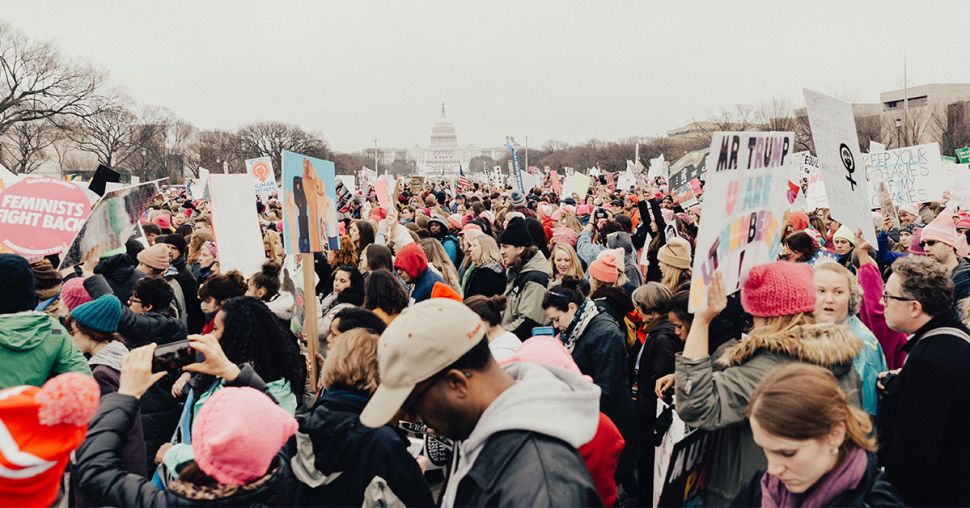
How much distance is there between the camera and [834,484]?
228cm

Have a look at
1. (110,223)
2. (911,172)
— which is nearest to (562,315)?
(110,223)

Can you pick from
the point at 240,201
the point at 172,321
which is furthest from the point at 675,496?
the point at 240,201

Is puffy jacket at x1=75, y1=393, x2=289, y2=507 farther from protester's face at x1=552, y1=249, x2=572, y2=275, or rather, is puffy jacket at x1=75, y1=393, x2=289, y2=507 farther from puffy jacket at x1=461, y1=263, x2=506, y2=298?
puffy jacket at x1=461, y1=263, x2=506, y2=298

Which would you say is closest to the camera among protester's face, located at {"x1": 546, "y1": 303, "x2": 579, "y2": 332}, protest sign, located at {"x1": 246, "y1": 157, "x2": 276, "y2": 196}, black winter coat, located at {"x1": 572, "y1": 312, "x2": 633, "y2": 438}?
black winter coat, located at {"x1": 572, "y1": 312, "x2": 633, "y2": 438}

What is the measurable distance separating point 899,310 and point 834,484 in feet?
5.90

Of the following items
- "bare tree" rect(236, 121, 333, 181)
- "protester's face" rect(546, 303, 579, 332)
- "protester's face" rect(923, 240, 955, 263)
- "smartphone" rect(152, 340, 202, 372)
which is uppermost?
"bare tree" rect(236, 121, 333, 181)

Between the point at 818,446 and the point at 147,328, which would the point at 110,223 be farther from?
the point at 818,446

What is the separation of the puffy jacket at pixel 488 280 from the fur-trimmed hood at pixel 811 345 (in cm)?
450

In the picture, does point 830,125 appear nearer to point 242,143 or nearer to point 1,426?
point 1,426

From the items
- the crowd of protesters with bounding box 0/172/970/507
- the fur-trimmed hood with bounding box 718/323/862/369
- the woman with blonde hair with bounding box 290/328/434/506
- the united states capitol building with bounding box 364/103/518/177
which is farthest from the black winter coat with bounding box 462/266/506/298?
the united states capitol building with bounding box 364/103/518/177

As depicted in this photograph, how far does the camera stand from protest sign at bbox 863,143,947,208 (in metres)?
12.0

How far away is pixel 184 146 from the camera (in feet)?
257

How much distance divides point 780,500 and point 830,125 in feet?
11.1

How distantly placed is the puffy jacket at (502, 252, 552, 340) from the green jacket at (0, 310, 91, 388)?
11.4ft
